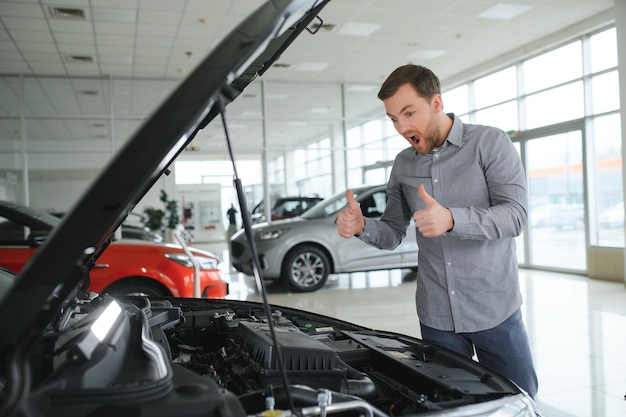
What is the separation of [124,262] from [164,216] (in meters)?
9.40

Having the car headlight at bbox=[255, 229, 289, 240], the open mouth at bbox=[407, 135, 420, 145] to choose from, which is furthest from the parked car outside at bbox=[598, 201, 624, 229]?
the open mouth at bbox=[407, 135, 420, 145]

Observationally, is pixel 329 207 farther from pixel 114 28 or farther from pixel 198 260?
pixel 114 28

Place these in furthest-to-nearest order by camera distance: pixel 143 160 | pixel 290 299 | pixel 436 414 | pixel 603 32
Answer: pixel 603 32
pixel 290 299
pixel 436 414
pixel 143 160

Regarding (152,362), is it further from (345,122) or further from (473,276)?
(345,122)

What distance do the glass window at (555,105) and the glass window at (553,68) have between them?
0.51ft

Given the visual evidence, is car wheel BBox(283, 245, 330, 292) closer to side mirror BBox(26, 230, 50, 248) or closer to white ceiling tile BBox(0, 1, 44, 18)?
side mirror BBox(26, 230, 50, 248)

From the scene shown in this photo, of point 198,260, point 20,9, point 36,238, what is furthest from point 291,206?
point 36,238

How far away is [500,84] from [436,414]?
1083 cm

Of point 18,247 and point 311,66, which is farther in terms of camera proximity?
point 311,66

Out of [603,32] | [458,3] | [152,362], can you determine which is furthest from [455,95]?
[152,362]

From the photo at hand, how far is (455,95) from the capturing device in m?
12.5

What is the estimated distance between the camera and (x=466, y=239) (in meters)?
1.80

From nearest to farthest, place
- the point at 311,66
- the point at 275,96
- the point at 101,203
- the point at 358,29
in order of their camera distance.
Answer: the point at 101,203 → the point at 358,29 → the point at 311,66 → the point at 275,96

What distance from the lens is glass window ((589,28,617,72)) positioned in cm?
827
